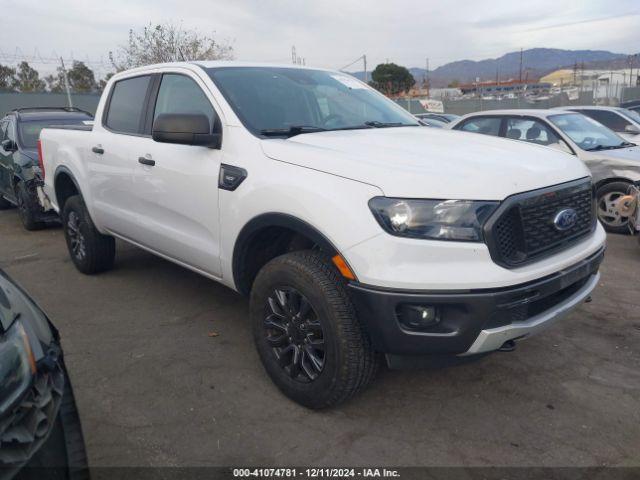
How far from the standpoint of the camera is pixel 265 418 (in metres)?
2.86

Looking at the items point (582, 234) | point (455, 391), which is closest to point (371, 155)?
point (582, 234)

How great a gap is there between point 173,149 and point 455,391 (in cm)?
232

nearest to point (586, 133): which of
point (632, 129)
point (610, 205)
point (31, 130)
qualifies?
point (610, 205)

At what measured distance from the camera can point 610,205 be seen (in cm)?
683

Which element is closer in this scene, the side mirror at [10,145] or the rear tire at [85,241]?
the rear tire at [85,241]

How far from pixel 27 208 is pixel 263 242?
18.1ft

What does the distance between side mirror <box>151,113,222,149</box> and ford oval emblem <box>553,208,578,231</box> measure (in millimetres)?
1905

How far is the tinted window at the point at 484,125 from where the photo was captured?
748 cm

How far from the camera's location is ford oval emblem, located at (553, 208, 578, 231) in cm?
263

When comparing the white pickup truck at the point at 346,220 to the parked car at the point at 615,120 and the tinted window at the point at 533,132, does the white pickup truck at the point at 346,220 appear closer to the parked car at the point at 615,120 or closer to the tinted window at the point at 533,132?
the tinted window at the point at 533,132

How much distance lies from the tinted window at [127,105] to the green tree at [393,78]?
42586 mm

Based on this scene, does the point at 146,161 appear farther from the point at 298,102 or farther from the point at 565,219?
the point at 565,219

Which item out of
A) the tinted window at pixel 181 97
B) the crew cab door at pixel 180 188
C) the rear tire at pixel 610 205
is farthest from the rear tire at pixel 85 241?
the rear tire at pixel 610 205

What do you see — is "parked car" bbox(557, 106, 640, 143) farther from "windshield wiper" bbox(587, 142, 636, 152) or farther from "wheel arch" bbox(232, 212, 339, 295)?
"wheel arch" bbox(232, 212, 339, 295)
